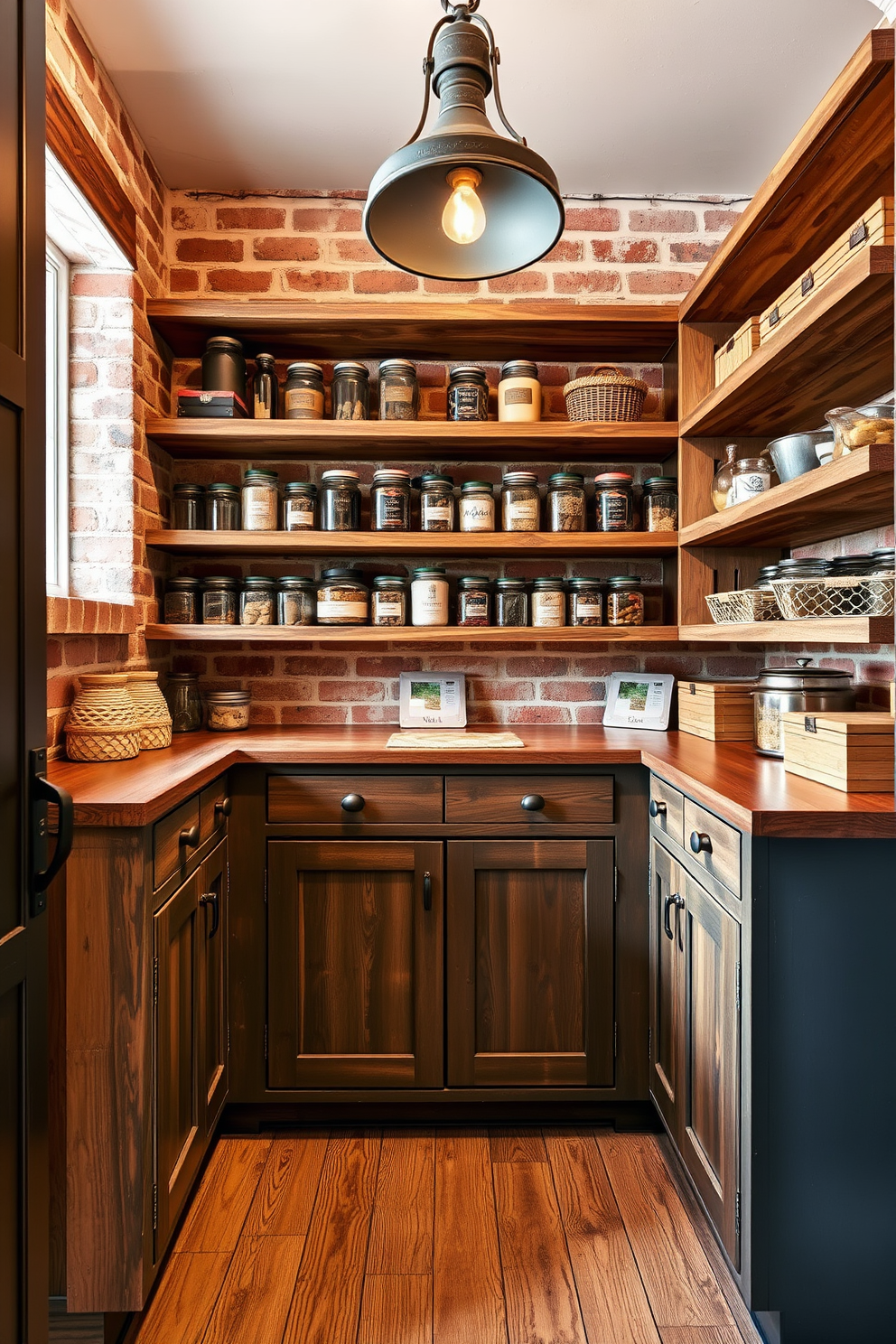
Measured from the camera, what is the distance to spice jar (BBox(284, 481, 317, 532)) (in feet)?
7.61

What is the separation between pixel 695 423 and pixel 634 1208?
72.8 inches

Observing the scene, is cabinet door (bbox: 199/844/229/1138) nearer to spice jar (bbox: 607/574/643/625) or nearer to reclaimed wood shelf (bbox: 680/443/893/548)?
spice jar (bbox: 607/574/643/625)

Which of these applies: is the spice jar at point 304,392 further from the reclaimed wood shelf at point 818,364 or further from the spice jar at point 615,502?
the reclaimed wood shelf at point 818,364

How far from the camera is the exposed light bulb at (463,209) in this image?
1.28 meters

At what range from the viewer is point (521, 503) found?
7.72 ft

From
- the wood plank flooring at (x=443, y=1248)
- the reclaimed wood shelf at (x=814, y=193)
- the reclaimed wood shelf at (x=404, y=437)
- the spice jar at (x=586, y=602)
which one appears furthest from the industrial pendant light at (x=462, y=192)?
the wood plank flooring at (x=443, y=1248)

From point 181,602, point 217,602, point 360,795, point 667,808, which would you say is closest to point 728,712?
point 667,808

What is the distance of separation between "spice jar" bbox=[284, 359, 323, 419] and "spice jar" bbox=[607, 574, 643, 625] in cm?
98

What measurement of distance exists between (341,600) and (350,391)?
0.59m

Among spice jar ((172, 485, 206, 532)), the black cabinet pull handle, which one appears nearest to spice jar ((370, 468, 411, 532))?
spice jar ((172, 485, 206, 532))

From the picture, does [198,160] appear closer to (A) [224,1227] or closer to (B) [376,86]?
(B) [376,86]

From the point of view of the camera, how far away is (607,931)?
200cm

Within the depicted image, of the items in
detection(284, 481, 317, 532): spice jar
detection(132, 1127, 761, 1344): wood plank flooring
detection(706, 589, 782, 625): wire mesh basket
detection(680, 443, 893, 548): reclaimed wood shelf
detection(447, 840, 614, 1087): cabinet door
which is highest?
detection(284, 481, 317, 532): spice jar

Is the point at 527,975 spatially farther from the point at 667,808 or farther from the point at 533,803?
the point at 667,808
